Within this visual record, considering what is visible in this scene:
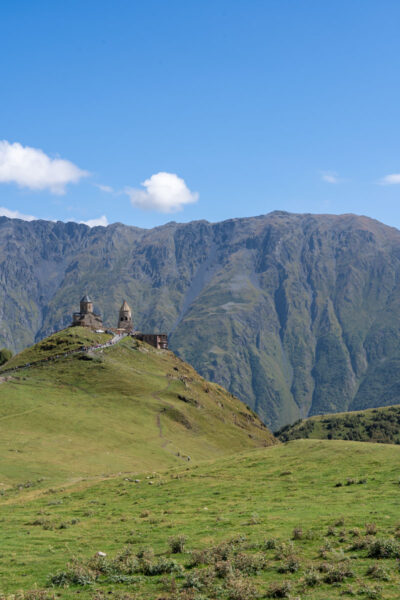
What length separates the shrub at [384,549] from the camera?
1031 inches

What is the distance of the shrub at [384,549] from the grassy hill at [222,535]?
5 cm

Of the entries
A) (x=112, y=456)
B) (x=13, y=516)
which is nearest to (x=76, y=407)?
(x=112, y=456)

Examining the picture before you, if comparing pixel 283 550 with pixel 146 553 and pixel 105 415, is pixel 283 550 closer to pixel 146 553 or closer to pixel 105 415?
pixel 146 553

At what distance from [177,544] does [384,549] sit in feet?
36.2

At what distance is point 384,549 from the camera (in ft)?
86.6

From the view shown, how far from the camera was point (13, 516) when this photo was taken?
44.9 meters

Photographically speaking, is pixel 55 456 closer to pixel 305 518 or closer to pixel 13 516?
pixel 13 516

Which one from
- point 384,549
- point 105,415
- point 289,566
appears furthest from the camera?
point 105,415

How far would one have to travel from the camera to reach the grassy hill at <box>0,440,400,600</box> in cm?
2450

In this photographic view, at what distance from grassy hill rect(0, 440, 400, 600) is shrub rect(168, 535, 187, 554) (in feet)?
0.22

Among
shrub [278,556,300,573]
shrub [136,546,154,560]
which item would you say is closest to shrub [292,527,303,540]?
shrub [278,556,300,573]

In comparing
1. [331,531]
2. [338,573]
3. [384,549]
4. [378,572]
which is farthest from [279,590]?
[331,531]

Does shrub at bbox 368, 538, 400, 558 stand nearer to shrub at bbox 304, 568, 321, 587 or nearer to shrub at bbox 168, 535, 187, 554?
shrub at bbox 304, 568, 321, 587

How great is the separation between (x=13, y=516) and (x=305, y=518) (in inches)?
967
